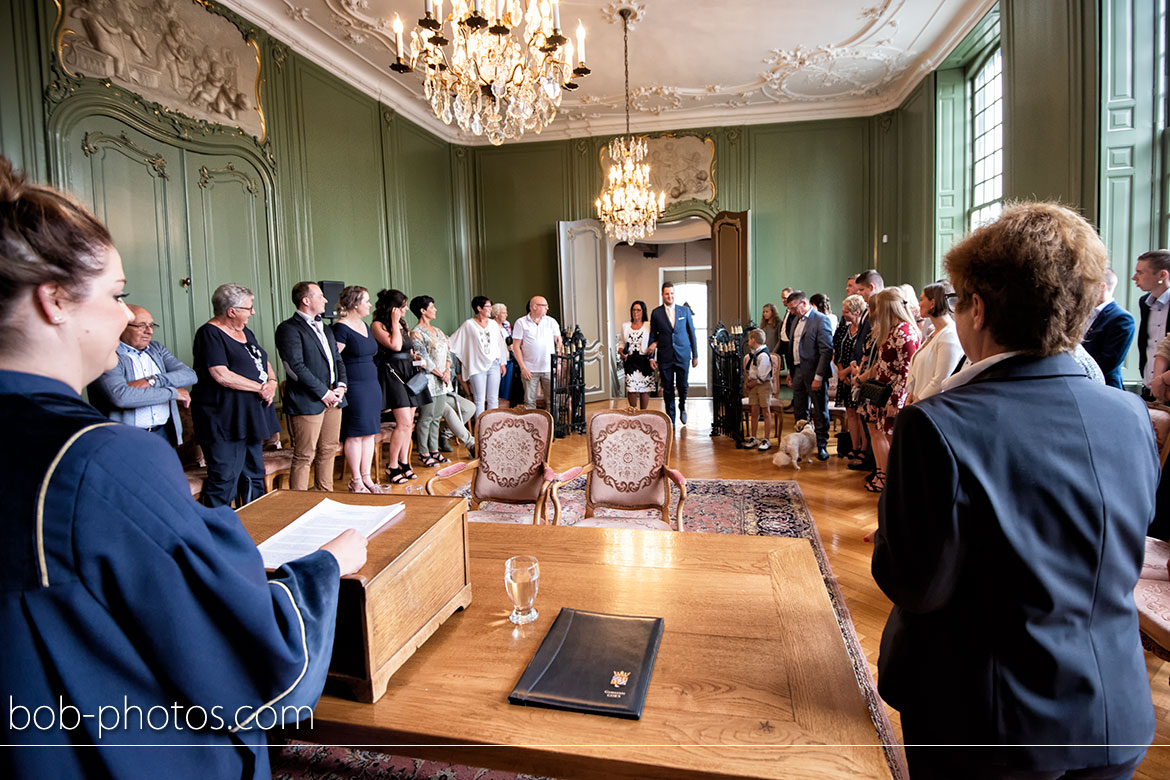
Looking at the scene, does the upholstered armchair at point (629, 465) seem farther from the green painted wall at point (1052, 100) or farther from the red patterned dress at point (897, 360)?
the green painted wall at point (1052, 100)

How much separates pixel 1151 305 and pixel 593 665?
4.53 m

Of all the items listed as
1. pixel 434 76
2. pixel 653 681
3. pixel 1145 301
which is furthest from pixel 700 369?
pixel 653 681

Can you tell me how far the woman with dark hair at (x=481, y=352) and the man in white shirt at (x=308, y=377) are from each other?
2.06m

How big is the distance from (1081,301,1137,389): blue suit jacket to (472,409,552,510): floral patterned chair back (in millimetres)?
3030

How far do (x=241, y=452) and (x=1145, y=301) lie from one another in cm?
563

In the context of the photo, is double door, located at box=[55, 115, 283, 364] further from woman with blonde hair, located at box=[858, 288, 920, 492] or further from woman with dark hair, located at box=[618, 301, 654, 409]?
woman with blonde hair, located at box=[858, 288, 920, 492]

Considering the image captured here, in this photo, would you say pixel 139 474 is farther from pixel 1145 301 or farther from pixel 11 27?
pixel 1145 301

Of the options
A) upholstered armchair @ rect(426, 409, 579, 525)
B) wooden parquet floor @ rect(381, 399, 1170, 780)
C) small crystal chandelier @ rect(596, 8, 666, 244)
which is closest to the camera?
wooden parquet floor @ rect(381, 399, 1170, 780)

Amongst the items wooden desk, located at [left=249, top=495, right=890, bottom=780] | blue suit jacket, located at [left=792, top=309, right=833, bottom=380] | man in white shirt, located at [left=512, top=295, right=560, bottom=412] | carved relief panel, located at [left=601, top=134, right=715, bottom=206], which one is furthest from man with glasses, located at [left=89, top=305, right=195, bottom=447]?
carved relief panel, located at [left=601, top=134, right=715, bottom=206]

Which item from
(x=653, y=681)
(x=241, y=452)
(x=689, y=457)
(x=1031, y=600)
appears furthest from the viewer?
(x=689, y=457)

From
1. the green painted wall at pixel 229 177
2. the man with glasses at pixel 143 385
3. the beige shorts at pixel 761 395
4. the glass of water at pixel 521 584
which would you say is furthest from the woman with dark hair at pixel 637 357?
the glass of water at pixel 521 584

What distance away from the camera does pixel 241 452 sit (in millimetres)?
3719

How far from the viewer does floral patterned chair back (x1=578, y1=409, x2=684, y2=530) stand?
2938 millimetres

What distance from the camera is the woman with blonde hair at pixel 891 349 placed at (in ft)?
12.8
